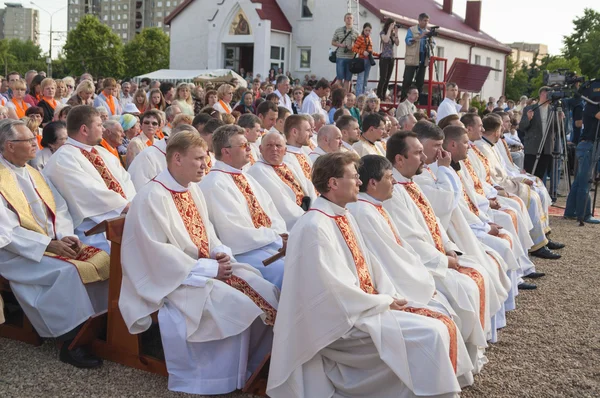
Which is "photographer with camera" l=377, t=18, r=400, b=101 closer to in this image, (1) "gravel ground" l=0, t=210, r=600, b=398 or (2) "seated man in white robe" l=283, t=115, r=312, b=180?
(2) "seated man in white robe" l=283, t=115, r=312, b=180

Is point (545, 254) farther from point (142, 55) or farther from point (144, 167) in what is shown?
point (142, 55)

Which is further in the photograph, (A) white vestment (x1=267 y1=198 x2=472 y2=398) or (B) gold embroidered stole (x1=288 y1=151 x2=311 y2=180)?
(B) gold embroidered stole (x1=288 y1=151 x2=311 y2=180)

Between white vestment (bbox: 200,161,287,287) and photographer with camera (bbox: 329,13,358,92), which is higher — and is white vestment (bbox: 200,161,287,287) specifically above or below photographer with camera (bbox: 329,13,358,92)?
below

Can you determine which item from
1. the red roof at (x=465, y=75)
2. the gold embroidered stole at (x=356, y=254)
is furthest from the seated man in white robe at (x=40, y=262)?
the red roof at (x=465, y=75)

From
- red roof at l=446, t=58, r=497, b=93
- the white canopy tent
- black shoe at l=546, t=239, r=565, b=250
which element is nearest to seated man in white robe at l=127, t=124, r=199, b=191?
black shoe at l=546, t=239, r=565, b=250

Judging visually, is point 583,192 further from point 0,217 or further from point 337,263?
point 0,217

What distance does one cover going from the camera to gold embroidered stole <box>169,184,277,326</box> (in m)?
4.37

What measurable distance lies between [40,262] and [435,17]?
116ft

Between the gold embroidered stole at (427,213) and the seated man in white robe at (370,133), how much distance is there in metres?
2.85

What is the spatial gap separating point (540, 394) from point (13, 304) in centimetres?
399

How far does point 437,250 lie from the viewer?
495cm

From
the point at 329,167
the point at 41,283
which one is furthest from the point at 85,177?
the point at 329,167

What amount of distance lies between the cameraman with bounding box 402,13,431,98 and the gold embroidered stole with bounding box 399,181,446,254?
9.95m

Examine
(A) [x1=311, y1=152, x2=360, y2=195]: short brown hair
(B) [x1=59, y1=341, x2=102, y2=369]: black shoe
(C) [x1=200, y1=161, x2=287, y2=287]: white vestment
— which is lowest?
(B) [x1=59, y1=341, x2=102, y2=369]: black shoe
